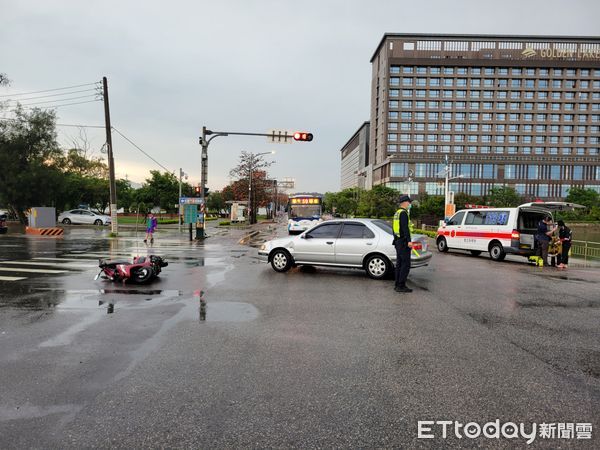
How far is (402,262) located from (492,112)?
110m

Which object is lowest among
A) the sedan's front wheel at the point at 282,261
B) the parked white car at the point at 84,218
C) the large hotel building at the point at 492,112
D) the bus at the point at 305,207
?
the sedan's front wheel at the point at 282,261

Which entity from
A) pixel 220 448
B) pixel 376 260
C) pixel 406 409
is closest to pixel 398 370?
pixel 406 409

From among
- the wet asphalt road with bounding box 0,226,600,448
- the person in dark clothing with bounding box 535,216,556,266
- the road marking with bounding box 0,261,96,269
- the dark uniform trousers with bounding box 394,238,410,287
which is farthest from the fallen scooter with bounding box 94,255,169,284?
the person in dark clothing with bounding box 535,216,556,266

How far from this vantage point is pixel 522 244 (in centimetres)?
1450

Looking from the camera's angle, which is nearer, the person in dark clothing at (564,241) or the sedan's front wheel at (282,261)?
the sedan's front wheel at (282,261)

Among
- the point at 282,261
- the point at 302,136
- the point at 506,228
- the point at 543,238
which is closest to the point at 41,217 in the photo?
the point at 302,136

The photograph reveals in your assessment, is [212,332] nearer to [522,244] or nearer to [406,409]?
[406,409]

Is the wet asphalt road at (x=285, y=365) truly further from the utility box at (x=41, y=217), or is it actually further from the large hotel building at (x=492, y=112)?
the large hotel building at (x=492, y=112)

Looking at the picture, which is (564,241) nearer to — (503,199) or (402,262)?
(402,262)

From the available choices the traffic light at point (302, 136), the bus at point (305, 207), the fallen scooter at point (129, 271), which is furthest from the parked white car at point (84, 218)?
the fallen scooter at point (129, 271)

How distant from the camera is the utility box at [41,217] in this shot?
1061 inches

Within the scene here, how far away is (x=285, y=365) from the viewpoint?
4.36m

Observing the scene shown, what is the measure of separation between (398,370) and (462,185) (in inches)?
4189

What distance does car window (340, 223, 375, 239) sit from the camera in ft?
33.8
